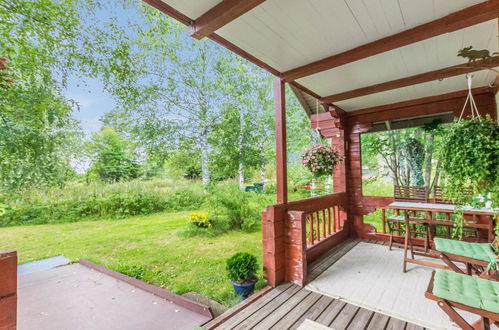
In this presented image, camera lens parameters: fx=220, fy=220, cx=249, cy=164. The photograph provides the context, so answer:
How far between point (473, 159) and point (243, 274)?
2.14m

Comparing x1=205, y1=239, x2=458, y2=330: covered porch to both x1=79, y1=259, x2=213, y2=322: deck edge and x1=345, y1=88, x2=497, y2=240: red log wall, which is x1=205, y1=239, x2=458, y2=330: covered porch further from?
x1=345, y1=88, x2=497, y2=240: red log wall

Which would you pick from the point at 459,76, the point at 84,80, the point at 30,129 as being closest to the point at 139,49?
→ the point at 84,80

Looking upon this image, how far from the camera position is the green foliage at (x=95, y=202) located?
365cm

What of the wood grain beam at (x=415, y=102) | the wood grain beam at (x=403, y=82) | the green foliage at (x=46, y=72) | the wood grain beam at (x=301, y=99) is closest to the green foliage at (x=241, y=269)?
the wood grain beam at (x=403, y=82)

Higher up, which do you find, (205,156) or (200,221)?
(205,156)

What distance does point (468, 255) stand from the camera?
5.83 ft

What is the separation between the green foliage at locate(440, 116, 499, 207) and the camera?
1.40 metres

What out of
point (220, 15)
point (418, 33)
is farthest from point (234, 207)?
point (418, 33)

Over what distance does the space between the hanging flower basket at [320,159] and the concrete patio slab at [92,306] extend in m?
2.04

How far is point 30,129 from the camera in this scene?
9.62 ft

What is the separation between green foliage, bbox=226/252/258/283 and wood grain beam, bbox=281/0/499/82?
2.16 m

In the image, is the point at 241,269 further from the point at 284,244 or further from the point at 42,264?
the point at 42,264

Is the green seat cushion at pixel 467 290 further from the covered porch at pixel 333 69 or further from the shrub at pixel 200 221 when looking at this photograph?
the shrub at pixel 200 221

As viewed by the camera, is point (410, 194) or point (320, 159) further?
point (410, 194)
